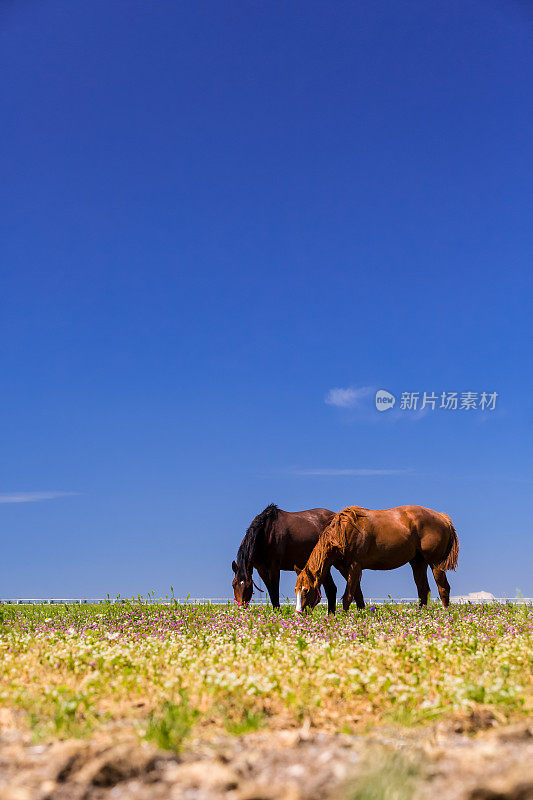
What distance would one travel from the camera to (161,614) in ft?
59.1

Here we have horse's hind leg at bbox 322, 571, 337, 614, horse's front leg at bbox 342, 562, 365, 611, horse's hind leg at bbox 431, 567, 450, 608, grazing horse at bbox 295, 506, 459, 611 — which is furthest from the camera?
horse's hind leg at bbox 431, 567, 450, 608

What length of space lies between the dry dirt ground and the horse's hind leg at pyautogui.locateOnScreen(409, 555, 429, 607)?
570 inches

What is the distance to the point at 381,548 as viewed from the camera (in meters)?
17.9

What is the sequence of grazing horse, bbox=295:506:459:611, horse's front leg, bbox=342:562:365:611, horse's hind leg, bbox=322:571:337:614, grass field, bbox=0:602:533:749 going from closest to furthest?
grass field, bbox=0:602:533:749, grazing horse, bbox=295:506:459:611, horse's front leg, bbox=342:562:365:611, horse's hind leg, bbox=322:571:337:614

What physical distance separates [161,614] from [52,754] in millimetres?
13586

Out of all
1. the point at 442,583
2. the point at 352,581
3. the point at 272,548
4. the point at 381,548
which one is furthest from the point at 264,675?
the point at 442,583

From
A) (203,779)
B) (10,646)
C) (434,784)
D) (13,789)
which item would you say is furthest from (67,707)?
(10,646)

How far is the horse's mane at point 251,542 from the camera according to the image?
62.6ft

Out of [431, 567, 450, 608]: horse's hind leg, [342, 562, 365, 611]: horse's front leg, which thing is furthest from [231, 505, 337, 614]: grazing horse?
[431, 567, 450, 608]: horse's hind leg

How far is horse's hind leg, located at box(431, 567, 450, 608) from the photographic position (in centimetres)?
1959

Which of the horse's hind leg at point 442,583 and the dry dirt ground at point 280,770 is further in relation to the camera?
the horse's hind leg at point 442,583

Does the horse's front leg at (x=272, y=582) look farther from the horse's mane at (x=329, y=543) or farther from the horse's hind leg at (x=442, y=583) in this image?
the horse's hind leg at (x=442, y=583)

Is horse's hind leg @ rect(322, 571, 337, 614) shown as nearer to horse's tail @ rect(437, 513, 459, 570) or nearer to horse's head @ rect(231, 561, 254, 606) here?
horse's head @ rect(231, 561, 254, 606)

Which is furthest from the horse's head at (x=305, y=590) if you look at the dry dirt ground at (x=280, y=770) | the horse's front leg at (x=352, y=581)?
the dry dirt ground at (x=280, y=770)
